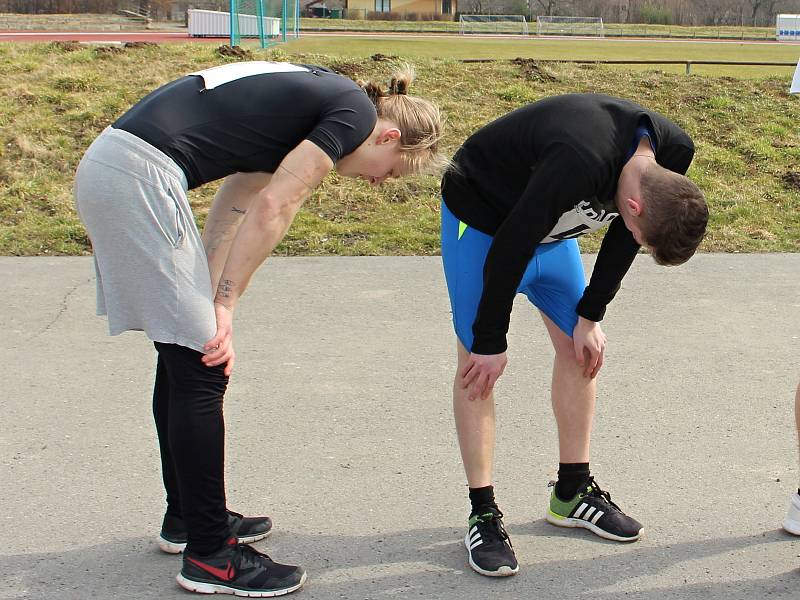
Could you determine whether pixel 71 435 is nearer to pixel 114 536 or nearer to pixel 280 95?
pixel 114 536

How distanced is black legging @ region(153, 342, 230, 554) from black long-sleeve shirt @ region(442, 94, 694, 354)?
792 millimetres

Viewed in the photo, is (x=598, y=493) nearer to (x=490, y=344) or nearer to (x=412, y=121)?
(x=490, y=344)

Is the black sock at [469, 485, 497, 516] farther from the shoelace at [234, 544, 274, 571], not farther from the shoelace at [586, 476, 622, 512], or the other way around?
the shoelace at [234, 544, 274, 571]

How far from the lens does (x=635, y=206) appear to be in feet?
8.73

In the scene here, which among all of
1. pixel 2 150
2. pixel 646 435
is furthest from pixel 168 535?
pixel 2 150

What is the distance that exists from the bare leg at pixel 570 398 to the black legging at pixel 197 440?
3.70 feet

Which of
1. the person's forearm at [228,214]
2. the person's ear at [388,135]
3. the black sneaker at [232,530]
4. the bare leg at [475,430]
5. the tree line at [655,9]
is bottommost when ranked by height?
the black sneaker at [232,530]

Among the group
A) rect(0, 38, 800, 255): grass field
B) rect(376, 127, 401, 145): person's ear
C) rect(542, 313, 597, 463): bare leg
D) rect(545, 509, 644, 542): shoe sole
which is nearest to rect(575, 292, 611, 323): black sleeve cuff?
rect(542, 313, 597, 463): bare leg

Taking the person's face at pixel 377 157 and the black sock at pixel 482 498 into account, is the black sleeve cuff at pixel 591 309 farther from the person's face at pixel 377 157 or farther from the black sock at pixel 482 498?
the person's face at pixel 377 157

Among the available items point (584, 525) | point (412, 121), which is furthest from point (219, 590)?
point (412, 121)

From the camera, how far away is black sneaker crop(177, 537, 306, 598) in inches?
113

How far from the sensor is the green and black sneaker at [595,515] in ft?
10.6

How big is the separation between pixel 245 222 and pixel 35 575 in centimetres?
130

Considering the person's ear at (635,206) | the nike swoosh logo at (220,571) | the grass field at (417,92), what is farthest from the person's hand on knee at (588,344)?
the grass field at (417,92)
